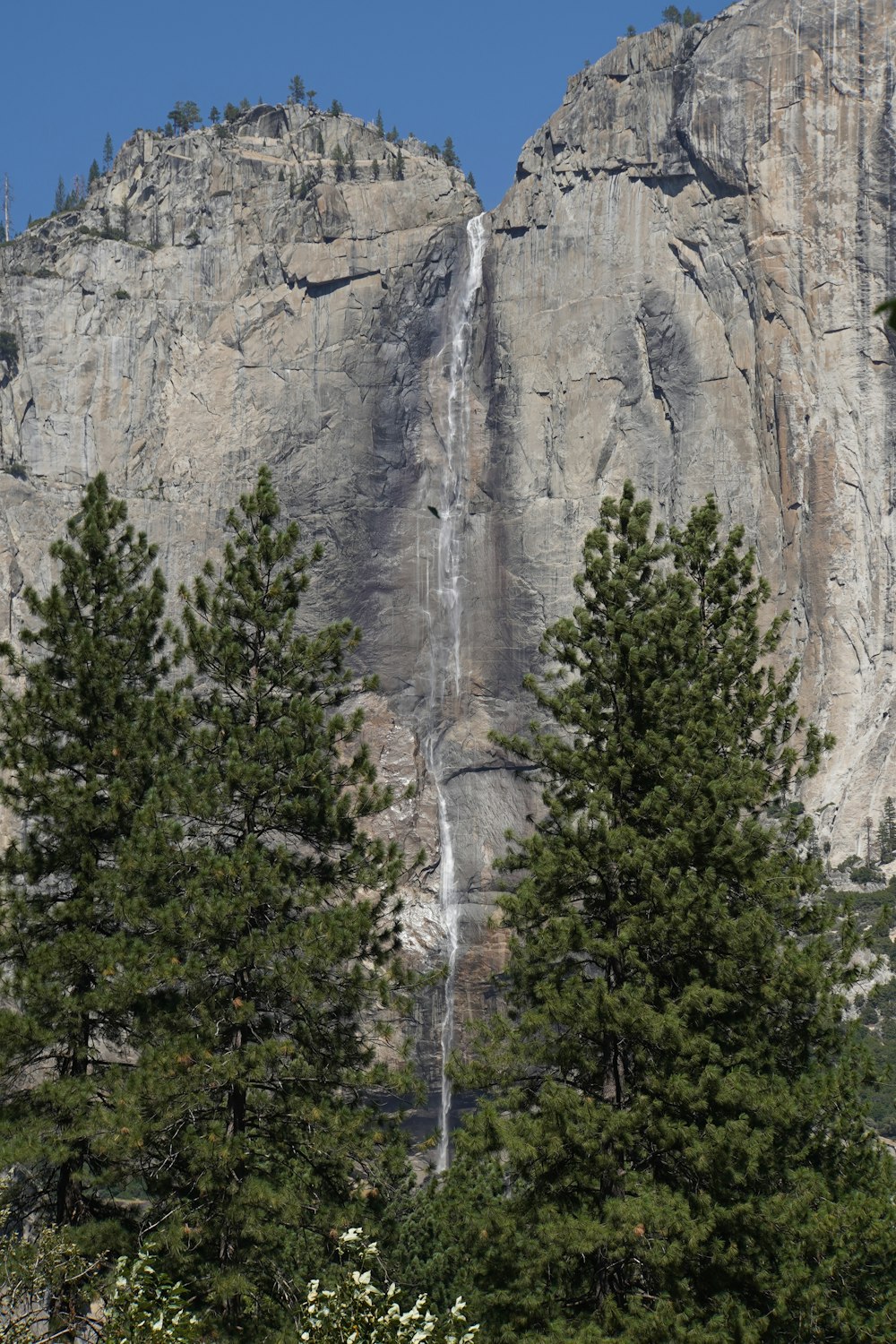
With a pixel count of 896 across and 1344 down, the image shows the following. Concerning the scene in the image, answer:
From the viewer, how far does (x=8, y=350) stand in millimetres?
84312

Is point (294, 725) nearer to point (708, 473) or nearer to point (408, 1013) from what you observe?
point (408, 1013)

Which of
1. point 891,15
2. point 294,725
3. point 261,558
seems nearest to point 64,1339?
point 294,725

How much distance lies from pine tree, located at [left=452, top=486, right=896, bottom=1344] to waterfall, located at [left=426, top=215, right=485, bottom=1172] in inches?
2110

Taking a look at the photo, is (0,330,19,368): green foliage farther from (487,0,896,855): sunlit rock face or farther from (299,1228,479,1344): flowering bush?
(299,1228,479,1344): flowering bush

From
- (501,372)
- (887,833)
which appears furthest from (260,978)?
(501,372)

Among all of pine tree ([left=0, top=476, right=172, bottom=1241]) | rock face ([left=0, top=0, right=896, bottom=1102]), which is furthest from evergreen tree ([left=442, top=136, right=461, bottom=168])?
Answer: pine tree ([left=0, top=476, right=172, bottom=1241])

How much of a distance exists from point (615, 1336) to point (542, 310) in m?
66.9

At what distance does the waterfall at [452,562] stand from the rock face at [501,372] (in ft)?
0.49

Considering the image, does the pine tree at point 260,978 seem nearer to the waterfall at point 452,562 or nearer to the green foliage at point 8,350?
the waterfall at point 452,562

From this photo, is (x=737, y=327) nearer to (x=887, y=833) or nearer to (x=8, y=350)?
(x=887, y=833)

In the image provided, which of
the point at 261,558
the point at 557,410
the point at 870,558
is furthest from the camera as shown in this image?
the point at 557,410

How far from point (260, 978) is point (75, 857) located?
316cm

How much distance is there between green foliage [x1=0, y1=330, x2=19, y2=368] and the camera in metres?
84.2

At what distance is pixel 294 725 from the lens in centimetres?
2147
